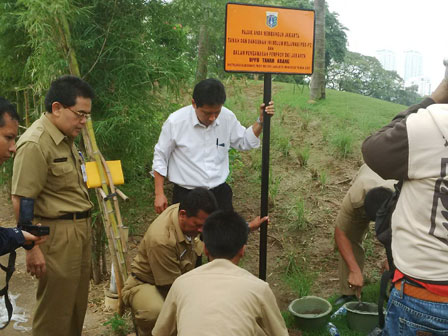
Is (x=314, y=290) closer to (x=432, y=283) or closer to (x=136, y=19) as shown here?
(x=432, y=283)

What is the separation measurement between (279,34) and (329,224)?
3064mm

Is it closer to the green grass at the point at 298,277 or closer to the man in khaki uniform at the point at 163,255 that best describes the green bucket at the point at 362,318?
the green grass at the point at 298,277

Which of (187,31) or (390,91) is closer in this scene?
(187,31)

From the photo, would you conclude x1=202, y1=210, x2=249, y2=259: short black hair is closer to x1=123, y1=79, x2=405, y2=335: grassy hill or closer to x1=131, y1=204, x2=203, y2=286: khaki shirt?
x1=131, y1=204, x2=203, y2=286: khaki shirt

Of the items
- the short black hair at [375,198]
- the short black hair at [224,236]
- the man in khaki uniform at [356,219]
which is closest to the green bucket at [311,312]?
the man in khaki uniform at [356,219]

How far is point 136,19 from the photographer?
4172mm

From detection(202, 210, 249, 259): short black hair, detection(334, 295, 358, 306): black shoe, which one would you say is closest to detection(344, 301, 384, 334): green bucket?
detection(334, 295, 358, 306): black shoe

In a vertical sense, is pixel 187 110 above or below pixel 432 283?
above

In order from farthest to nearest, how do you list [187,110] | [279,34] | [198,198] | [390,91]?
[390,91]
[187,110]
[279,34]
[198,198]

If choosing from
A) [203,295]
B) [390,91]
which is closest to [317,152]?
[203,295]

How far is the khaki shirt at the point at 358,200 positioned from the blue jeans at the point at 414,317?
1506 mm

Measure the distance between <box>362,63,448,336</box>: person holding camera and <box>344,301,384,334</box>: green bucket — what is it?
5.05ft

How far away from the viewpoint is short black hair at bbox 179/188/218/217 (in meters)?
2.88

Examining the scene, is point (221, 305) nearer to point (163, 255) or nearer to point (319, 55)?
point (163, 255)
